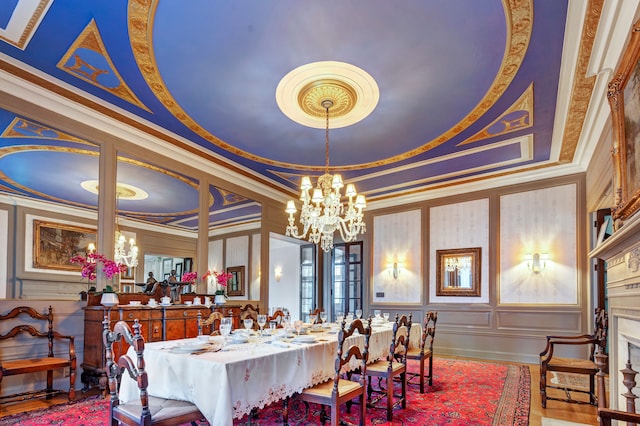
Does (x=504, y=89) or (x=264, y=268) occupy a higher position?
(x=504, y=89)

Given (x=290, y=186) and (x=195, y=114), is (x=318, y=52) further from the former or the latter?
(x=290, y=186)

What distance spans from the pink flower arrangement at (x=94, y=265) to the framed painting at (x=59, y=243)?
47cm

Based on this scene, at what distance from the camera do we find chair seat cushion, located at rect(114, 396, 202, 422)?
2.22m

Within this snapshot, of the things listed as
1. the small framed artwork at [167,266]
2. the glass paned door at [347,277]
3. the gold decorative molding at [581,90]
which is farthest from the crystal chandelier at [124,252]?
the gold decorative molding at [581,90]

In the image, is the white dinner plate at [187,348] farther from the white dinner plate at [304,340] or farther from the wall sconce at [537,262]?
the wall sconce at [537,262]

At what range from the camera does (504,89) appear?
4070 mm

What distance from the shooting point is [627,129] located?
2629 millimetres

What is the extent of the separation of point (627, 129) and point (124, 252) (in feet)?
18.3

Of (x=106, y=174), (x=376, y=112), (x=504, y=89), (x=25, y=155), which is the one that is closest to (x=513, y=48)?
(x=504, y=89)

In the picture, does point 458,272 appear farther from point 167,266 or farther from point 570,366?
point 167,266

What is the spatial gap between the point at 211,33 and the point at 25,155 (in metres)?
2.89

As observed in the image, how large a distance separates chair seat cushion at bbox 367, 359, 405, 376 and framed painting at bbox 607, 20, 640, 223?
2255 millimetres

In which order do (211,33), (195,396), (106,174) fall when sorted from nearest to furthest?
1. (195,396)
2. (211,33)
3. (106,174)

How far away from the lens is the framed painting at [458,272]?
701 cm
